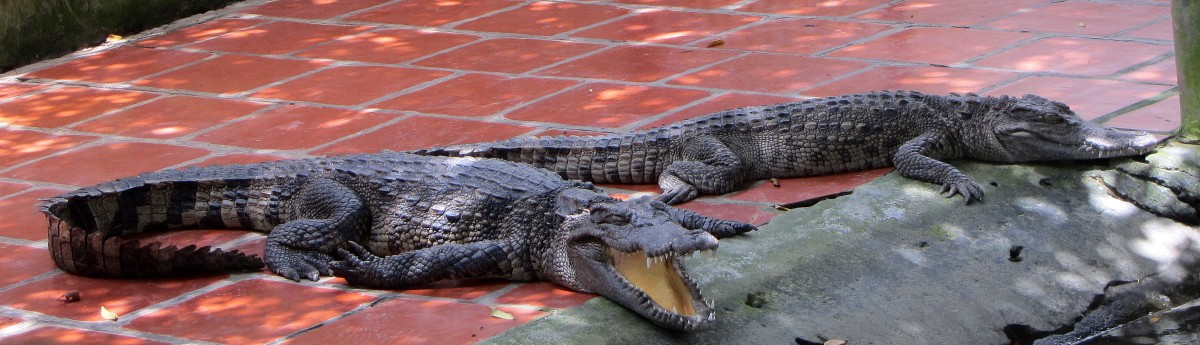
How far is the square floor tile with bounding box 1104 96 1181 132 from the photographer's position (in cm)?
569

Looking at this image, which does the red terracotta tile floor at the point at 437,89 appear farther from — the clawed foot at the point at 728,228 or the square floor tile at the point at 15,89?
the clawed foot at the point at 728,228

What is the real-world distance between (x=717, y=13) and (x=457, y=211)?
4125 mm

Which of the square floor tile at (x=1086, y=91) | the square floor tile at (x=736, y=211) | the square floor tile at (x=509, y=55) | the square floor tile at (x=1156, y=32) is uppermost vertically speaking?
the square floor tile at (x=509, y=55)

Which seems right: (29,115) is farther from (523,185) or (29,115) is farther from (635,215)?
(635,215)

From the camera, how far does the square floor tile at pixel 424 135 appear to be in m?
6.18

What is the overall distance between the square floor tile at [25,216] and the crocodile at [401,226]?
0.28 metres

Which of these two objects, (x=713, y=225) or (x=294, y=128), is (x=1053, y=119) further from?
(x=294, y=128)

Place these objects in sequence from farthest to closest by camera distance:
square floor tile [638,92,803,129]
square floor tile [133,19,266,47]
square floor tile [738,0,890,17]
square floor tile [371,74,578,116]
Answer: square floor tile [133,19,266,47]
square floor tile [738,0,890,17]
square floor tile [371,74,578,116]
square floor tile [638,92,803,129]

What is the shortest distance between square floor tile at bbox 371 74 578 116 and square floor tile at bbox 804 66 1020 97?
4.39 ft

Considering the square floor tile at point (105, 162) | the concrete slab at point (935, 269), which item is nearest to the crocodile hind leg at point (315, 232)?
the concrete slab at point (935, 269)

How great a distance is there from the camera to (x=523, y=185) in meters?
4.87

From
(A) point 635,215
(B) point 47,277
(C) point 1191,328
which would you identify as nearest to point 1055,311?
(C) point 1191,328

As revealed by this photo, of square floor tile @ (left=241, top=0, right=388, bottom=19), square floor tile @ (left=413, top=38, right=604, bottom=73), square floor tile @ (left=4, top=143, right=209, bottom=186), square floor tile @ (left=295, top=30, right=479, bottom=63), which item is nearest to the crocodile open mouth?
square floor tile @ (left=4, top=143, right=209, bottom=186)

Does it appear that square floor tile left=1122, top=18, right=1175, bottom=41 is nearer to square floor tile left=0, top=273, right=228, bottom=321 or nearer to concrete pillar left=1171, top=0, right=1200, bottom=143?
concrete pillar left=1171, top=0, right=1200, bottom=143
